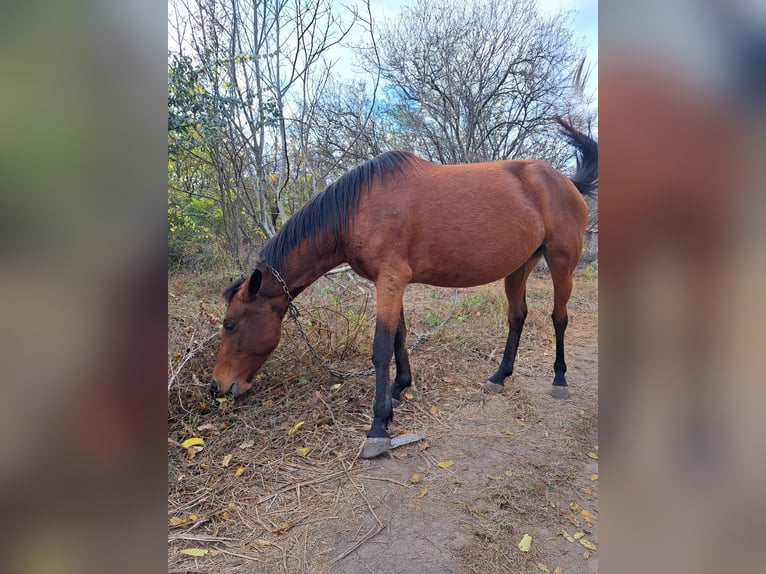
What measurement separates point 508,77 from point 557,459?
1012 centimetres

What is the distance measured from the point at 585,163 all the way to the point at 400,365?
2.87m

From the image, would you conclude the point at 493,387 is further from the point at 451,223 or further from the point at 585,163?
the point at 585,163

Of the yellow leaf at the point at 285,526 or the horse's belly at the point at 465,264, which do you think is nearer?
the yellow leaf at the point at 285,526

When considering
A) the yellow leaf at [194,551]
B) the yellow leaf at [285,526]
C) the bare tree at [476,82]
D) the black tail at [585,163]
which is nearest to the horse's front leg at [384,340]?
the yellow leaf at [285,526]

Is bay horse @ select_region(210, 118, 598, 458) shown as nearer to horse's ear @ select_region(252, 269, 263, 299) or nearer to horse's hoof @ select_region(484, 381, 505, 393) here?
horse's ear @ select_region(252, 269, 263, 299)

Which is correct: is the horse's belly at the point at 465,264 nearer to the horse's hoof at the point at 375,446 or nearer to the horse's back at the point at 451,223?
the horse's back at the point at 451,223

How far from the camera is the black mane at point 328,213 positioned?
2.82 m

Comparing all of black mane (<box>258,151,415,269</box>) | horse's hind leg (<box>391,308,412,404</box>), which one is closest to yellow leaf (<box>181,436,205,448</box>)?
black mane (<box>258,151,415,269</box>)

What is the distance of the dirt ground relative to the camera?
173 centimetres

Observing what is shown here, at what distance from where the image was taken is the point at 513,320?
12.7 ft
